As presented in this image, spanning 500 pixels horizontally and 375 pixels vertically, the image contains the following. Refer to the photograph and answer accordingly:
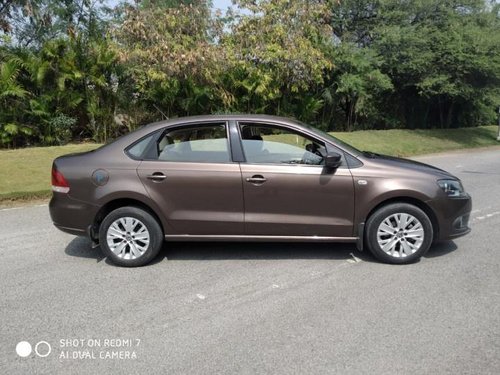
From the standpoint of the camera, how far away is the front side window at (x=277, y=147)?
5078 millimetres

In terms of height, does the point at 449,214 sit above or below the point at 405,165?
below

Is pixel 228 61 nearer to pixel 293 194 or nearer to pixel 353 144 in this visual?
pixel 353 144

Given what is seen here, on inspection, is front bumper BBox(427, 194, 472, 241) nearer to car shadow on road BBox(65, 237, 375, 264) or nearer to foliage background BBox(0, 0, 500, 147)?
car shadow on road BBox(65, 237, 375, 264)

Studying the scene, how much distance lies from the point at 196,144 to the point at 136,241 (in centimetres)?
126

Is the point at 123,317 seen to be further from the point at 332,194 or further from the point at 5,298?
the point at 332,194

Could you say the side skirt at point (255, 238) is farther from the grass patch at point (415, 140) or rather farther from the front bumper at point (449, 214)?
the grass patch at point (415, 140)

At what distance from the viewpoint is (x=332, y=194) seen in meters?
4.96

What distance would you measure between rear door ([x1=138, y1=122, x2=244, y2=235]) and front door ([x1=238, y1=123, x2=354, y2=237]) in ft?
0.50

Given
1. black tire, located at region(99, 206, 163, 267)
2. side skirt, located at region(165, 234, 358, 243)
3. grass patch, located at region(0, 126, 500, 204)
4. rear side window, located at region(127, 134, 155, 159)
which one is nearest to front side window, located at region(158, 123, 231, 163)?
rear side window, located at region(127, 134, 155, 159)

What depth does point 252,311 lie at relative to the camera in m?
4.01

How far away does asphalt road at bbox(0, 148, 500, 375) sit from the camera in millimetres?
3256

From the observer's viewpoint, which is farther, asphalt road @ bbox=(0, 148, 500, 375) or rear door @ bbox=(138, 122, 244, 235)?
rear door @ bbox=(138, 122, 244, 235)

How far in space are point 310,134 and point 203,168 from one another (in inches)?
49.6

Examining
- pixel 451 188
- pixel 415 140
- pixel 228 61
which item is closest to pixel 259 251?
pixel 451 188
